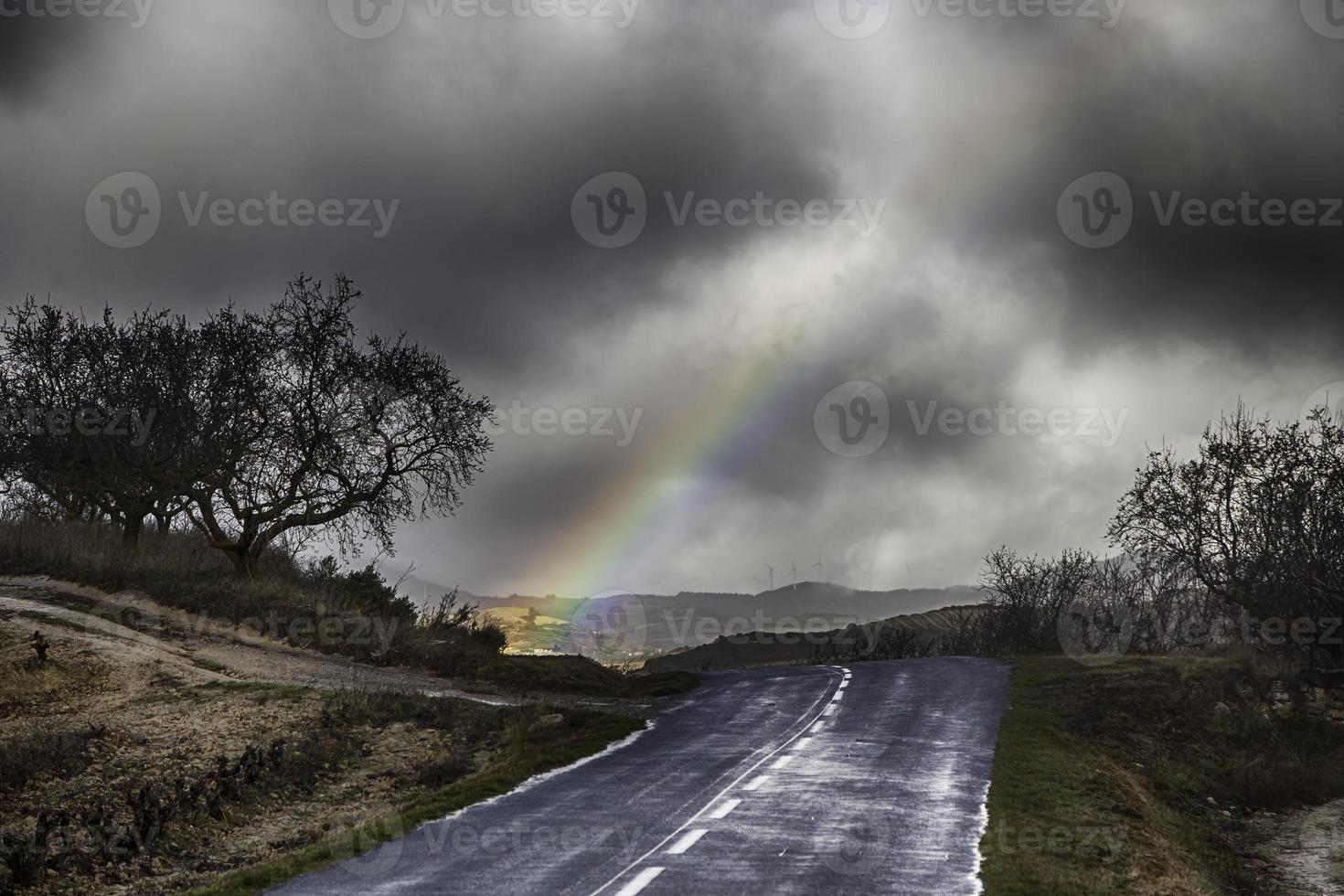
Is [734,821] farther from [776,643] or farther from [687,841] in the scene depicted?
[776,643]

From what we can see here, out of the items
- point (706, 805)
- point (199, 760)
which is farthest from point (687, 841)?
point (199, 760)

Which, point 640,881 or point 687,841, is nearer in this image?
point 640,881

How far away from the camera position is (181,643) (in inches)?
1030

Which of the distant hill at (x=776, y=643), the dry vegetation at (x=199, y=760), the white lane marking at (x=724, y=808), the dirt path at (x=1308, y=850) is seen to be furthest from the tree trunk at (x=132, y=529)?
the distant hill at (x=776, y=643)

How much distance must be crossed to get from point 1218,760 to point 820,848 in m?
15.0

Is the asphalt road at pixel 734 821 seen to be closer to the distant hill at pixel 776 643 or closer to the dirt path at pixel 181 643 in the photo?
the dirt path at pixel 181 643

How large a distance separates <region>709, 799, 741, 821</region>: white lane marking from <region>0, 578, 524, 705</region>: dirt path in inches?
438

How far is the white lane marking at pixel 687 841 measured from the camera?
36.0 feet

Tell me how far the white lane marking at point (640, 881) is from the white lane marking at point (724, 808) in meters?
2.64

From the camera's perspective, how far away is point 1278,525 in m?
29.2

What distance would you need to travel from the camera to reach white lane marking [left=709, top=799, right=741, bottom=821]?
42.0ft

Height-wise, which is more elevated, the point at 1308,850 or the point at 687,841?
the point at 687,841

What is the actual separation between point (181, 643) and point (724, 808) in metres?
19.2

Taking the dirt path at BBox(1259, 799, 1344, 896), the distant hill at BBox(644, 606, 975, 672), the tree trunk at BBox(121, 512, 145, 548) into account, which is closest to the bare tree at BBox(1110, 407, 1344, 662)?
the dirt path at BBox(1259, 799, 1344, 896)
